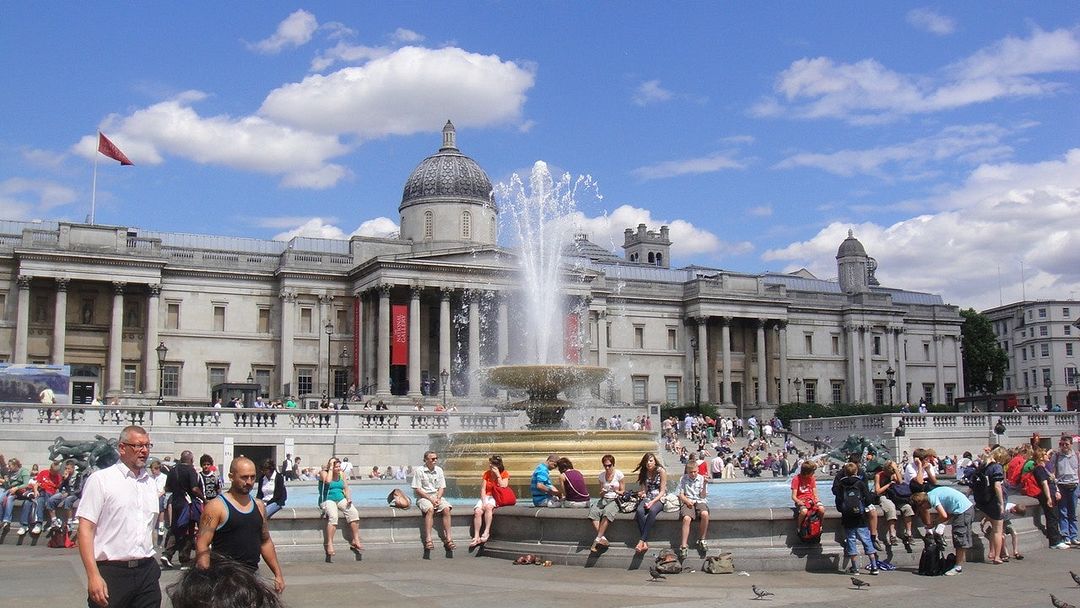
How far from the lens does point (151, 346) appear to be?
198ft

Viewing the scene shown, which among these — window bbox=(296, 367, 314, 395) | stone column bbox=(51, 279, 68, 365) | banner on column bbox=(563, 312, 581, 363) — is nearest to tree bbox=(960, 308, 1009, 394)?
banner on column bbox=(563, 312, 581, 363)

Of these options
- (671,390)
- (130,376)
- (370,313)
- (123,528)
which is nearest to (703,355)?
(671,390)

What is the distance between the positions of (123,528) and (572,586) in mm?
6448

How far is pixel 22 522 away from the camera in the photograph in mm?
18703

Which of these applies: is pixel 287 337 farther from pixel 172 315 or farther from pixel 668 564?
pixel 668 564

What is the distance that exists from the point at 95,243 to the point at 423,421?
90.1ft

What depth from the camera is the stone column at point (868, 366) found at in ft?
270

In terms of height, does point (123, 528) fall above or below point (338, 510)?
above

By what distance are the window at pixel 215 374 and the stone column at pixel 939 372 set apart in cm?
5701

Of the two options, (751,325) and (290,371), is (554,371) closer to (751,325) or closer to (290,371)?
(290,371)

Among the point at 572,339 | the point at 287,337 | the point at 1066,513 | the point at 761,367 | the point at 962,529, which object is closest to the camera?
the point at 962,529

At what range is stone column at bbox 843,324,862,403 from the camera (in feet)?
269

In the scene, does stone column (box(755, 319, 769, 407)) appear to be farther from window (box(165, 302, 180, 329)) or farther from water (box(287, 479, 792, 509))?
water (box(287, 479, 792, 509))

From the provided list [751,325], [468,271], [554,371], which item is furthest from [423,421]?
[751,325]
